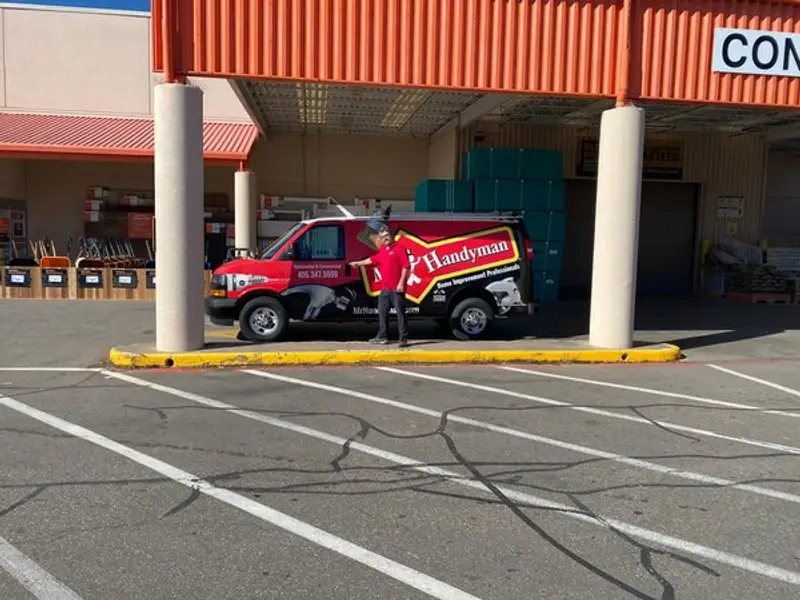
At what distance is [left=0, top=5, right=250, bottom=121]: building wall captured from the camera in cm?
1903

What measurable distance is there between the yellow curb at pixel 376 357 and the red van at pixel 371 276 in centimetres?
127

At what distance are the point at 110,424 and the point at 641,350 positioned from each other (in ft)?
24.3

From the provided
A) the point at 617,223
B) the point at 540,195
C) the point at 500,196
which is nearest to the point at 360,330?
the point at 617,223

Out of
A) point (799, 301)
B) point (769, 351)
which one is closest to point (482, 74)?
point (769, 351)

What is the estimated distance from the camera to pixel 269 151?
20.3 meters

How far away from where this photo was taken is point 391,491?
497 centimetres

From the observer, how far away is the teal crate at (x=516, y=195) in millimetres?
17203

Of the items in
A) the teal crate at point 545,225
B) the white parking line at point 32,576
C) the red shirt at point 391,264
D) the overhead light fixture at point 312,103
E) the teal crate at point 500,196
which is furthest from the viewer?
the teal crate at point 545,225

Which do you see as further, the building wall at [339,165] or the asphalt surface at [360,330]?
the building wall at [339,165]

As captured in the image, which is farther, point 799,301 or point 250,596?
point 799,301

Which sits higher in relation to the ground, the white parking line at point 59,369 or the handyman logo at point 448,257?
the handyman logo at point 448,257

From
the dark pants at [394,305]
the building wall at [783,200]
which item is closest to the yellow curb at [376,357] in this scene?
the dark pants at [394,305]

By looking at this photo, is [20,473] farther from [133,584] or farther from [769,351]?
[769,351]

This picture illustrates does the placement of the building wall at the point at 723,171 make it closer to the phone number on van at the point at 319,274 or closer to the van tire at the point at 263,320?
the phone number on van at the point at 319,274
